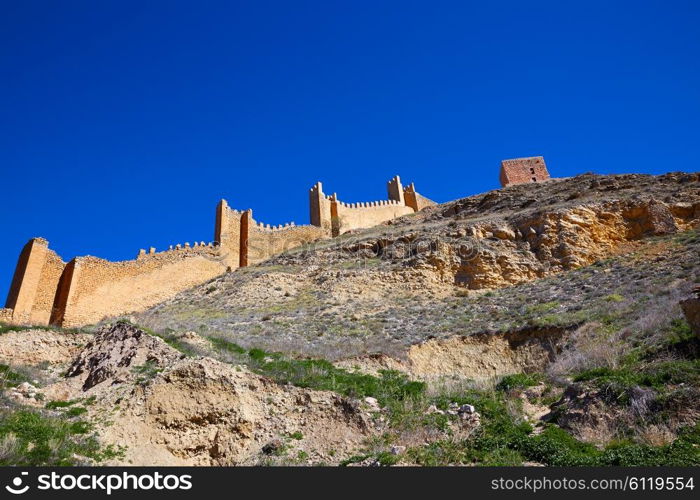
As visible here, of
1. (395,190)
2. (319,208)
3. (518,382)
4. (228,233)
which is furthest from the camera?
(395,190)

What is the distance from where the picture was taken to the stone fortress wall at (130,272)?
86.0 ft

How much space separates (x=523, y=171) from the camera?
3903 centimetres

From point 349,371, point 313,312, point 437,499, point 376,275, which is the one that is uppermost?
point 376,275

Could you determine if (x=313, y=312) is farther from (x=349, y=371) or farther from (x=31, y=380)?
(x=31, y=380)

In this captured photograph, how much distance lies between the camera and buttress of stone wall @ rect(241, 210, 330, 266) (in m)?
34.2

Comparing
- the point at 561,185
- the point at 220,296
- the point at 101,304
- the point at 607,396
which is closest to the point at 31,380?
the point at 607,396

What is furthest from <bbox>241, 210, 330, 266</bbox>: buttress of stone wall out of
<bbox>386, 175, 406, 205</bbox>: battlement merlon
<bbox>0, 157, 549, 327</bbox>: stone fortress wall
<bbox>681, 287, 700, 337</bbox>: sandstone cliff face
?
<bbox>681, 287, 700, 337</bbox>: sandstone cliff face

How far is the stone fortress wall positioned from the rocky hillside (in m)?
8.40

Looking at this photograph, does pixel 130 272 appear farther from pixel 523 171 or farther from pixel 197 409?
pixel 523 171

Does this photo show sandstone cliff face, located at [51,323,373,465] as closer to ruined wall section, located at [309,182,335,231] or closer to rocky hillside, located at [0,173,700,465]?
rocky hillside, located at [0,173,700,465]

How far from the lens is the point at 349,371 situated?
12875 millimetres

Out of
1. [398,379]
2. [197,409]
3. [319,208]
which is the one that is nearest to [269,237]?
[319,208]

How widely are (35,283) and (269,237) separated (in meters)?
13.7

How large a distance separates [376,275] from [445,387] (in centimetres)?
1230
